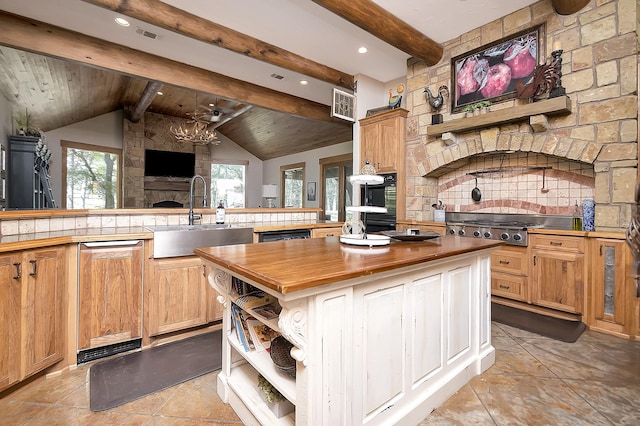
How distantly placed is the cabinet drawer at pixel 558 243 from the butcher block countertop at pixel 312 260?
5.15 feet

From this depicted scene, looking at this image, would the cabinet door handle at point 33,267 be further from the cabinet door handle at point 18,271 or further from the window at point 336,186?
the window at point 336,186

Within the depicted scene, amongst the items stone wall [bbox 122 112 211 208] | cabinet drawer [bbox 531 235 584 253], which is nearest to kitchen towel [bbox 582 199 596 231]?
cabinet drawer [bbox 531 235 584 253]

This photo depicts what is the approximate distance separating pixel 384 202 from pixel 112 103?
20.5 feet

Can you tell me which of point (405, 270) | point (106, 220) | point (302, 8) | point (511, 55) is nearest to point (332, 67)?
point (302, 8)

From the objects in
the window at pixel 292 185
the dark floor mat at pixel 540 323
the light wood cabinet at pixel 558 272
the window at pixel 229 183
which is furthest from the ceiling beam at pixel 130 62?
the window at pixel 229 183

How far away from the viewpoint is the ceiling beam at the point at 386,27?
9.14ft

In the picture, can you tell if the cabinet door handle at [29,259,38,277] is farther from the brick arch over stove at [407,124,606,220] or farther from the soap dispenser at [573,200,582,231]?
the soap dispenser at [573,200,582,231]

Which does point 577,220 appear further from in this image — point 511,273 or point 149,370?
point 149,370

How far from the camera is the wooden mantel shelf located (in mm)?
2854

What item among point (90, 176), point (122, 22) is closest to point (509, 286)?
point (122, 22)

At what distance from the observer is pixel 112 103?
650cm

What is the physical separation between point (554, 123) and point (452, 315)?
2560 mm

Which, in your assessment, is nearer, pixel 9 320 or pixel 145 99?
pixel 9 320

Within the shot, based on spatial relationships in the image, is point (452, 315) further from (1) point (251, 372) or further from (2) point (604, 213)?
(2) point (604, 213)
